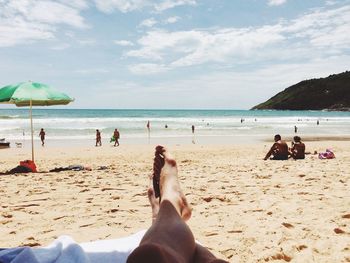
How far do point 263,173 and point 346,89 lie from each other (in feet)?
339

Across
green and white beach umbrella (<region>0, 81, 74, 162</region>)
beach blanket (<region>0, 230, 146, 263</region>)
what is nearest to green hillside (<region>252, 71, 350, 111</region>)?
green and white beach umbrella (<region>0, 81, 74, 162</region>)

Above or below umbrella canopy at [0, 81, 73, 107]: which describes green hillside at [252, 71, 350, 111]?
above

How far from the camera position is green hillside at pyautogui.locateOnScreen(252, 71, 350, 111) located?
317ft

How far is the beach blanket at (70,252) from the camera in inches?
57.8

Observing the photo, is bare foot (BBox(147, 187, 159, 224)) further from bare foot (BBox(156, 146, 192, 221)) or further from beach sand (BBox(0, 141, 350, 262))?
beach sand (BBox(0, 141, 350, 262))

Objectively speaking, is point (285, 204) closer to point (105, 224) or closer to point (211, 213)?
point (211, 213)

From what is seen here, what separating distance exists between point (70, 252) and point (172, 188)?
36.8 inches

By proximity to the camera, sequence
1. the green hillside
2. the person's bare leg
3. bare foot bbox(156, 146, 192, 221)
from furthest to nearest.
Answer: the green hillside
bare foot bbox(156, 146, 192, 221)
the person's bare leg

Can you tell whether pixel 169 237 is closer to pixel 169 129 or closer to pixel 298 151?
pixel 298 151

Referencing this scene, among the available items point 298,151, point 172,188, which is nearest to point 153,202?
point 172,188

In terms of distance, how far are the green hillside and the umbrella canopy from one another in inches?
3708

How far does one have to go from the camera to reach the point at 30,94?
22.7 ft

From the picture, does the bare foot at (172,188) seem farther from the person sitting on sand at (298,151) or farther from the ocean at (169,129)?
the ocean at (169,129)

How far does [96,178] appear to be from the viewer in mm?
Result: 6199
